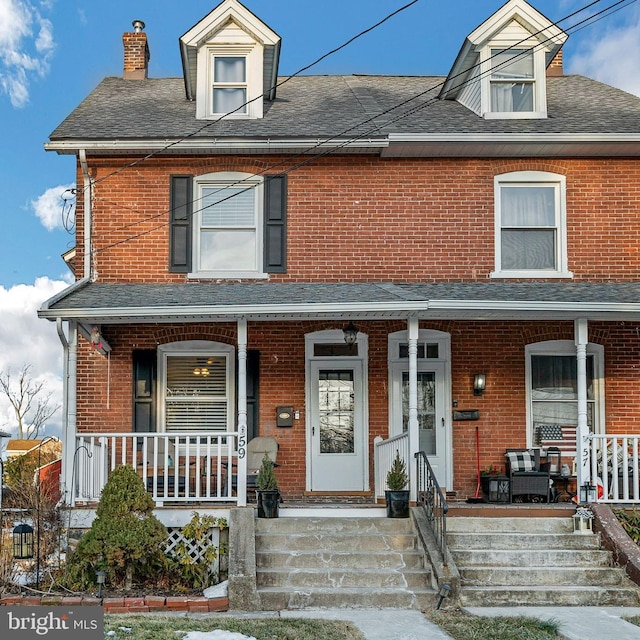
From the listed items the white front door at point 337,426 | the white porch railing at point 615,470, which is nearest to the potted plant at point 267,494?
the white front door at point 337,426

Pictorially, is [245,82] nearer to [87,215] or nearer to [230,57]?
→ [230,57]

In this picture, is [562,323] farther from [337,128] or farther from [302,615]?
[302,615]

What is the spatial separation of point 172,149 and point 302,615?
7.51 metres

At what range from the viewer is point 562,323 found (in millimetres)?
14359

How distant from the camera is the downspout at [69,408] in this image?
12.2 meters

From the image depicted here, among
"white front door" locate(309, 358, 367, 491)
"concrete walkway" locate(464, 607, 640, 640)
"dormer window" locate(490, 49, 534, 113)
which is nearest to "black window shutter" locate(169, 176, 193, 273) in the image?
"white front door" locate(309, 358, 367, 491)

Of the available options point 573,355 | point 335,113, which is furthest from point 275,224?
point 573,355

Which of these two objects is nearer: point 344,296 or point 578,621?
point 578,621

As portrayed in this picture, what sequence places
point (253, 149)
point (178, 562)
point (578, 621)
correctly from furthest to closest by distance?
1. point (253, 149)
2. point (178, 562)
3. point (578, 621)

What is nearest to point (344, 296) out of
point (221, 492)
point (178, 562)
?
point (221, 492)

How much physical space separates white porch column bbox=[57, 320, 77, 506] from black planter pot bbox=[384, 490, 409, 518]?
4076mm

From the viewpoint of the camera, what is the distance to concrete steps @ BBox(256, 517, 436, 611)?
1020 cm

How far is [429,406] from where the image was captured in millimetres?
14375

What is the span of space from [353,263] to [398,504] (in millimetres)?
4160
